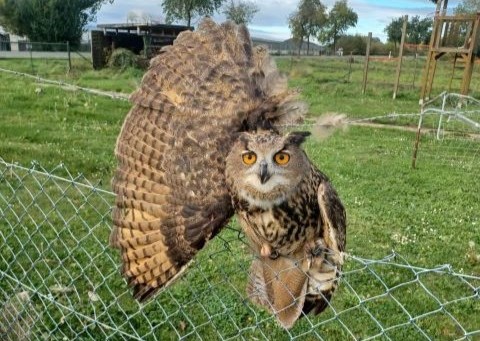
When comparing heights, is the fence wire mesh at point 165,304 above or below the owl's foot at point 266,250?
below

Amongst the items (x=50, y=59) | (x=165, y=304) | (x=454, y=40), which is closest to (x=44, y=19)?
(x=50, y=59)

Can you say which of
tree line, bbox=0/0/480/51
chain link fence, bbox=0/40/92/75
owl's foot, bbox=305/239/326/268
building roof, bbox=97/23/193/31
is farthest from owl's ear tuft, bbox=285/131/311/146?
tree line, bbox=0/0/480/51

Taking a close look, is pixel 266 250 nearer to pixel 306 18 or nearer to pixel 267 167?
pixel 267 167

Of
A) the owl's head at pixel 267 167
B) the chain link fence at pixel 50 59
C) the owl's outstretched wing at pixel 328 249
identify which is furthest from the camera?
the chain link fence at pixel 50 59

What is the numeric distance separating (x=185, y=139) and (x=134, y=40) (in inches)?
1020

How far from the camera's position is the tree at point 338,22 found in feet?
168

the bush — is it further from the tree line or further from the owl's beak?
the owl's beak

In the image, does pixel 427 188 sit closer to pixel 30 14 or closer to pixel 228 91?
pixel 228 91

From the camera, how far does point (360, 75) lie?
2717 cm

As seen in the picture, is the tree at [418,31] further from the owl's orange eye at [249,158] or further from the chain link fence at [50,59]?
the owl's orange eye at [249,158]

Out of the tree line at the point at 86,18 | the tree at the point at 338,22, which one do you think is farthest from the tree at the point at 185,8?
the tree at the point at 338,22

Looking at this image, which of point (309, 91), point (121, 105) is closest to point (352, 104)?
point (309, 91)

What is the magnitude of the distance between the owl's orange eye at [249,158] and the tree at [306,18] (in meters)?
40.2

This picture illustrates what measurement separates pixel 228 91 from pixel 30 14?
42.3 meters
